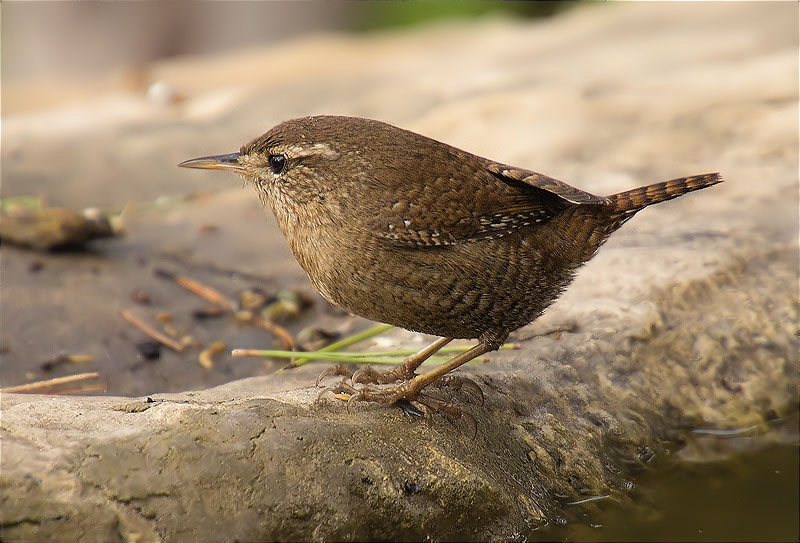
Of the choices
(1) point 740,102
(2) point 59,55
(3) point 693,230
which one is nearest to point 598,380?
(3) point 693,230

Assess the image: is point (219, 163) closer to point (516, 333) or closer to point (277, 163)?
point (277, 163)

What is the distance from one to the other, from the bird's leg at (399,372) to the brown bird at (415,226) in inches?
1.3

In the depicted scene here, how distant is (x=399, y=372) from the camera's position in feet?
11.8

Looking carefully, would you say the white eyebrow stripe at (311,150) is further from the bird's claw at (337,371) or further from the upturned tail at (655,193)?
the upturned tail at (655,193)

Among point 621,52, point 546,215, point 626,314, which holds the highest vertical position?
point 621,52

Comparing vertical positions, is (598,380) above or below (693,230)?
below

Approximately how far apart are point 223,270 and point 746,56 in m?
4.88

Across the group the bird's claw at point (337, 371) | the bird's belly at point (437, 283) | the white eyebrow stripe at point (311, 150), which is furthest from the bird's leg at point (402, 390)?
the white eyebrow stripe at point (311, 150)

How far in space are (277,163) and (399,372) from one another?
3.20 feet

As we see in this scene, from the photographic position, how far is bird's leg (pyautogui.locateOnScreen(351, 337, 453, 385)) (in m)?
3.56

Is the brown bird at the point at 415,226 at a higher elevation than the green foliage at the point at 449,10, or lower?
lower

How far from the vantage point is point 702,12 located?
9211 mm

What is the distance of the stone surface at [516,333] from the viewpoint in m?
2.71

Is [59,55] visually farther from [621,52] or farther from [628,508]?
[628,508]
